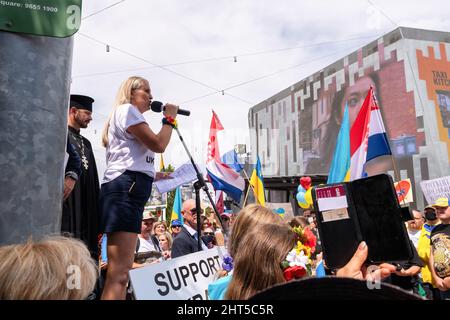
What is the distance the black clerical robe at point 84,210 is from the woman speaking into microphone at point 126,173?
0.14 meters

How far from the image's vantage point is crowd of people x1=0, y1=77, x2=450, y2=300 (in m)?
1.10

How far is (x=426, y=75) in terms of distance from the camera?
15.2m

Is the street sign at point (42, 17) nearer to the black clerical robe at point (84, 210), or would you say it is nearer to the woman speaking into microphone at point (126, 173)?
the woman speaking into microphone at point (126, 173)

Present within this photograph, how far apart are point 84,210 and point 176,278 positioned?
0.76m

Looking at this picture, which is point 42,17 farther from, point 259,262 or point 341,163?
point 341,163

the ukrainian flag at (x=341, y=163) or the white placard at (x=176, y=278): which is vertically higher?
the ukrainian flag at (x=341, y=163)

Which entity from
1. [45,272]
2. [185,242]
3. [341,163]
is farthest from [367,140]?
[45,272]

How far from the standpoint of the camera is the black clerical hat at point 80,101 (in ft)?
9.99

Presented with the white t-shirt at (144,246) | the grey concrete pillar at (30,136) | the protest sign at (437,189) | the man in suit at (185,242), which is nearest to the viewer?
the grey concrete pillar at (30,136)

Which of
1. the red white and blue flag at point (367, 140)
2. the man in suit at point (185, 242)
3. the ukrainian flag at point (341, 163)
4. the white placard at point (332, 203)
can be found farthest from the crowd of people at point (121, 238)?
the ukrainian flag at point (341, 163)
